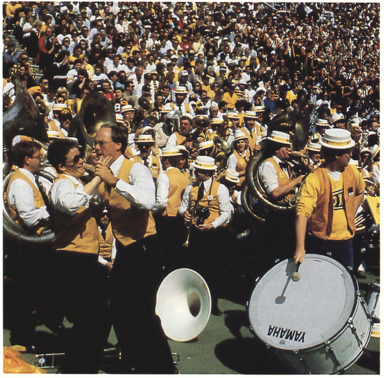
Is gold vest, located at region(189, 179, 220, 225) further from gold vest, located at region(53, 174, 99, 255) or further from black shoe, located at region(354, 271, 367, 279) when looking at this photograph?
black shoe, located at region(354, 271, 367, 279)

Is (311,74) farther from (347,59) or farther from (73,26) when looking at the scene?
(73,26)

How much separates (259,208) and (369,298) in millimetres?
1599

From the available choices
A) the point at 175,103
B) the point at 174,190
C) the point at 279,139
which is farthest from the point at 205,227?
the point at 175,103

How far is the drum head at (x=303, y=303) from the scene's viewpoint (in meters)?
3.88

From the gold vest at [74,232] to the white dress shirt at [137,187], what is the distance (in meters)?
0.48

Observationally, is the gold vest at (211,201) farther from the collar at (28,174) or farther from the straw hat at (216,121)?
the straw hat at (216,121)

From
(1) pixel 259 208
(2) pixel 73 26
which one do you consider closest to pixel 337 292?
(1) pixel 259 208

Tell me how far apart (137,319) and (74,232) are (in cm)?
89

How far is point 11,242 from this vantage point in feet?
17.4

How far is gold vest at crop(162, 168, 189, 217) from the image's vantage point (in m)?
6.70

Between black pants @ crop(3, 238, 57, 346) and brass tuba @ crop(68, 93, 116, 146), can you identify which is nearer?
black pants @ crop(3, 238, 57, 346)

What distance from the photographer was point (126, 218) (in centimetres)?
413

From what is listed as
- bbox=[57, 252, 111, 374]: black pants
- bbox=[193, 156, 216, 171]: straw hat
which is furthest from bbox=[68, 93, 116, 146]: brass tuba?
bbox=[57, 252, 111, 374]: black pants

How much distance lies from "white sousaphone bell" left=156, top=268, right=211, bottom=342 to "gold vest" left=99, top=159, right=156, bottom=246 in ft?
3.48
